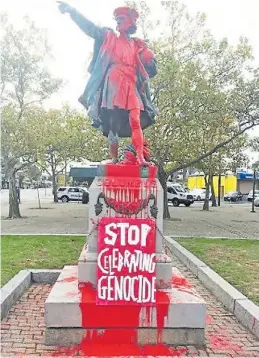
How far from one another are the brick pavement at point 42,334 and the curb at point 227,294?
87 mm

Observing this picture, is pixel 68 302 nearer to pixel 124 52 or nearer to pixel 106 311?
pixel 106 311

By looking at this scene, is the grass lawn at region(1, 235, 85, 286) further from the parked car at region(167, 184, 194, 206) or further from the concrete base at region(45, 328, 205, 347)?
the parked car at region(167, 184, 194, 206)

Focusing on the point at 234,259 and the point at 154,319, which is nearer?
the point at 154,319

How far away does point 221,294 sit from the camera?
596 cm

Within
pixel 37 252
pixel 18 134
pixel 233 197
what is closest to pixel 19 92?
pixel 18 134

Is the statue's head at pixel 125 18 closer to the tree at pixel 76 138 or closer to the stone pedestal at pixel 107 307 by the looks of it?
the stone pedestal at pixel 107 307

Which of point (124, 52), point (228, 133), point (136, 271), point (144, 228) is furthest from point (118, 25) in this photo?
point (228, 133)

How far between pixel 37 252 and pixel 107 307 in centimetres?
485

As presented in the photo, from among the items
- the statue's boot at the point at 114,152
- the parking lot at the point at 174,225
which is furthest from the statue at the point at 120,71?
the parking lot at the point at 174,225

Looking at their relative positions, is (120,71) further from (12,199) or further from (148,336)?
(12,199)

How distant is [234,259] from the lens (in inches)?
335

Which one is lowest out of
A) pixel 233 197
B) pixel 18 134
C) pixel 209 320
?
pixel 233 197

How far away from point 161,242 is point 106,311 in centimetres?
113

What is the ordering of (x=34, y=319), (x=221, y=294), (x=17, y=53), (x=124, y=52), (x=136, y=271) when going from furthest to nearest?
(x=17, y=53)
(x=221, y=294)
(x=124, y=52)
(x=34, y=319)
(x=136, y=271)
